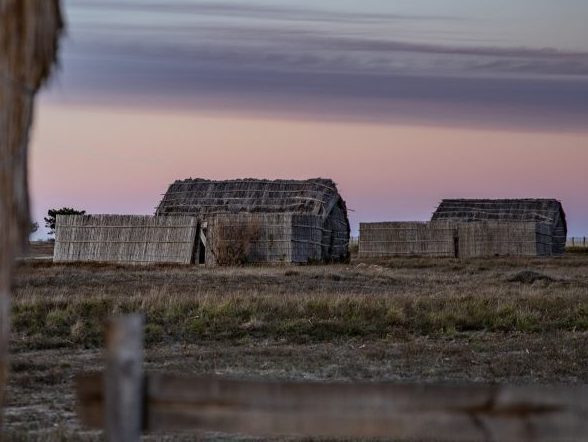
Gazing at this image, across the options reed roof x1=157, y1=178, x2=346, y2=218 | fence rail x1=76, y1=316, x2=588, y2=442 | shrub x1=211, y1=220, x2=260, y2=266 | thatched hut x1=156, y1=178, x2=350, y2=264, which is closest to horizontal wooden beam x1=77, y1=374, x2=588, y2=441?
fence rail x1=76, y1=316, x2=588, y2=442

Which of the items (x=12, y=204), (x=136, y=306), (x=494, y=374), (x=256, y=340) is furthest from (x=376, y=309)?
(x=12, y=204)

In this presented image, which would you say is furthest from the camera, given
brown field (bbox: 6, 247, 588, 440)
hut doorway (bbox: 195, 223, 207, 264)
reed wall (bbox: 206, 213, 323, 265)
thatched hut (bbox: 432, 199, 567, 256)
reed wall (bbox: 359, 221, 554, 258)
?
thatched hut (bbox: 432, 199, 567, 256)

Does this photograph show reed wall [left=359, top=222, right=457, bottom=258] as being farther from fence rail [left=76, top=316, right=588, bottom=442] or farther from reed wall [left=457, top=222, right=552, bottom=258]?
fence rail [left=76, top=316, right=588, bottom=442]

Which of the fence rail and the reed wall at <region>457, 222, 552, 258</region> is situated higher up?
the reed wall at <region>457, 222, 552, 258</region>

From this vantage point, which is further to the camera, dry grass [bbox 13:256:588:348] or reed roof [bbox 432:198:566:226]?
reed roof [bbox 432:198:566:226]

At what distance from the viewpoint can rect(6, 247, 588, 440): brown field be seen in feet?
39.2

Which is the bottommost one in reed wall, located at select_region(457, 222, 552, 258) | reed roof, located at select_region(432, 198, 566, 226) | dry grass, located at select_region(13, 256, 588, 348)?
dry grass, located at select_region(13, 256, 588, 348)

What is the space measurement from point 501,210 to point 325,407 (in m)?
58.0

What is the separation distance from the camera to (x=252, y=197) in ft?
148

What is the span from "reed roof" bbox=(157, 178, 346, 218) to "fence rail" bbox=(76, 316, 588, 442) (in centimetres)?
3949

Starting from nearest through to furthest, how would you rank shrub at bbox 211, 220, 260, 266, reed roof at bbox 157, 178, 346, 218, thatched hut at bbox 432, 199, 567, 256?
shrub at bbox 211, 220, 260, 266
reed roof at bbox 157, 178, 346, 218
thatched hut at bbox 432, 199, 567, 256

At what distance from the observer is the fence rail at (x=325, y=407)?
402 cm

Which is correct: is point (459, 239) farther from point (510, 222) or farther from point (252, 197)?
point (252, 197)

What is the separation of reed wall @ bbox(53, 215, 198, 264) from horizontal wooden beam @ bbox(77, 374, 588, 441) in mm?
36503
